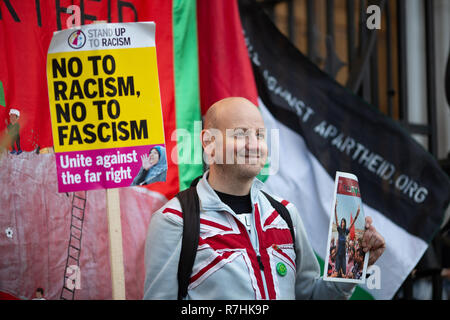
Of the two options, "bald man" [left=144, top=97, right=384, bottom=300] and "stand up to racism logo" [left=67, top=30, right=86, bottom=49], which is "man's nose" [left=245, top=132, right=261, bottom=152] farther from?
"stand up to racism logo" [left=67, top=30, right=86, bottom=49]

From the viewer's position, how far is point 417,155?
294 cm

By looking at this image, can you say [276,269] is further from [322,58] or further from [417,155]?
[322,58]

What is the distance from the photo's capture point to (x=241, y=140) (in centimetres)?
184

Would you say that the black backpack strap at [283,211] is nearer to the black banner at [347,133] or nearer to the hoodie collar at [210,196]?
the hoodie collar at [210,196]

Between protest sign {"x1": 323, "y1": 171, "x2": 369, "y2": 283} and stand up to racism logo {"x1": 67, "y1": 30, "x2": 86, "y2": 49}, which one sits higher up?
stand up to racism logo {"x1": 67, "y1": 30, "x2": 86, "y2": 49}

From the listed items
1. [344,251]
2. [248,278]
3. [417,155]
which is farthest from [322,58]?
[248,278]

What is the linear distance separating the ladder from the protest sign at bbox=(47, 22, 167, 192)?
0.21ft

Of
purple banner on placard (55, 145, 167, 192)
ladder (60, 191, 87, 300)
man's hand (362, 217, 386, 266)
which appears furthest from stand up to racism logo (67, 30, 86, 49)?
man's hand (362, 217, 386, 266)

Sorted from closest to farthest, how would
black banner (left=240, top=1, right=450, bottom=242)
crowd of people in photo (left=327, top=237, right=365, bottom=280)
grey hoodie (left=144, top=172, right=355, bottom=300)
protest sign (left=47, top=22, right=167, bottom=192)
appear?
1. grey hoodie (left=144, top=172, right=355, bottom=300)
2. crowd of people in photo (left=327, top=237, right=365, bottom=280)
3. protest sign (left=47, top=22, right=167, bottom=192)
4. black banner (left=240, top=1, right=450, bottom=242)

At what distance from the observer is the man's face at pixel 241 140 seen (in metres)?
1.84

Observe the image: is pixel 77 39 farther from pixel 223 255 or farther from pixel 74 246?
pixel 223 255

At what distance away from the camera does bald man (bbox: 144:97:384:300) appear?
1778 mm

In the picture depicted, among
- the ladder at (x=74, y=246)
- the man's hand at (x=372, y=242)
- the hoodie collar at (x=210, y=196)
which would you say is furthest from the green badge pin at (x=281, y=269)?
the ladder at (x=74, y=246)

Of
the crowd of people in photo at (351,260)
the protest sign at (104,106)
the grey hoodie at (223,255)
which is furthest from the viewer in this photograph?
the protest sign at (104,106)
